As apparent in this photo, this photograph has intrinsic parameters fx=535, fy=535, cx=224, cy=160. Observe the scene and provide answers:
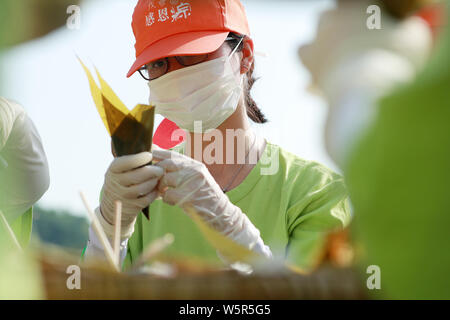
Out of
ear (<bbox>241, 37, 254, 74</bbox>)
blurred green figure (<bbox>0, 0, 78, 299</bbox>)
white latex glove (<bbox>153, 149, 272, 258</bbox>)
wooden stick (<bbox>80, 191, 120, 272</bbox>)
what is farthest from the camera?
ear (<bbox>241, 37, 254, 74</bbox>)

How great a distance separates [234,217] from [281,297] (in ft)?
1.68

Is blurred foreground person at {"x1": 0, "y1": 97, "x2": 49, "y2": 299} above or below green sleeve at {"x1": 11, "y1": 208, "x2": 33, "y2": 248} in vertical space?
above

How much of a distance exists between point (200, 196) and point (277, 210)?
235 millimetres

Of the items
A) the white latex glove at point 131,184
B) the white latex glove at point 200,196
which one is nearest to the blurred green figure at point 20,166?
the white latex glove at point 131,184

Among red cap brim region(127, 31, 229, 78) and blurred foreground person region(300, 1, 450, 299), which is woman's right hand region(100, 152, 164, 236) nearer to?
red cap brim region(127, 31, 229, 78)

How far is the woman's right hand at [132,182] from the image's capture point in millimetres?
988

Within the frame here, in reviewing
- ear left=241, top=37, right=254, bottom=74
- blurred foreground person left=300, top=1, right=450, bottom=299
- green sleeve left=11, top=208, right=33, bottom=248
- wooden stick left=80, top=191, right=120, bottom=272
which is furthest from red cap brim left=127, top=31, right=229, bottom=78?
blurred foreground person left=300, top=1, right=450, bottom=299

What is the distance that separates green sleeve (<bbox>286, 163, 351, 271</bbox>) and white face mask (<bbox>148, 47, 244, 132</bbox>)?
248mm

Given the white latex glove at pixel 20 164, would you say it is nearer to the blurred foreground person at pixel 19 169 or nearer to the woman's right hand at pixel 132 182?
the blurred foreground person at pixel 19 169

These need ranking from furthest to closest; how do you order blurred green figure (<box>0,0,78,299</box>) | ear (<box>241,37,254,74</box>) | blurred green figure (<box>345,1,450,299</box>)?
1. ear (<box>241,37,254,74</box>)
2. blurred green figure (<box>0,0,78,299</box>)
3. blurred green figure (<box>345,1,450,299</box>)

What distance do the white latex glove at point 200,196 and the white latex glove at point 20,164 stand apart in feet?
0.75

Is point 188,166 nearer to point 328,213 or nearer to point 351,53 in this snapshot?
point 328,213

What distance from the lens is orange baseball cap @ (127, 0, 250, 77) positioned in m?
1.14

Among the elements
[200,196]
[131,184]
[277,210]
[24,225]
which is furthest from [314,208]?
[24,225]
